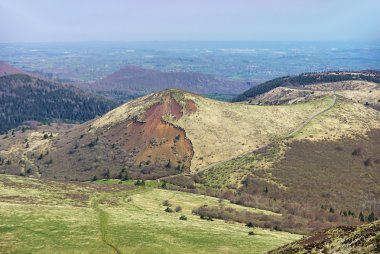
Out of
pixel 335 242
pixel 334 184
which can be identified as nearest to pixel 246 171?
pixel 334 184

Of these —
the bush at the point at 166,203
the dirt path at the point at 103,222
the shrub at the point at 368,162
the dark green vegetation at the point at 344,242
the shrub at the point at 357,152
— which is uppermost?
the dark green vegetation at the point at 344,242

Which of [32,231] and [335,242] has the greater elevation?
[335,242]

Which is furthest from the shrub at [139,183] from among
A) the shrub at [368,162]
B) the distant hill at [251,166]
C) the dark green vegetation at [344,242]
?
the dark green vegetation at [344,242]

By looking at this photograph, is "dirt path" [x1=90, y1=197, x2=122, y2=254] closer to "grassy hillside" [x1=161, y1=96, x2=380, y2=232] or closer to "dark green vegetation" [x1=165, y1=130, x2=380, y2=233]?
"dark green vegetation" [x1=165, y1=130, x2=380, y2=233]

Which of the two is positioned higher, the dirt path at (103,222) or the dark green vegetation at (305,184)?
the dirt path at (103,222)

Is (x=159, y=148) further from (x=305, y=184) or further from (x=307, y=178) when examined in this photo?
(x=305, y=184)

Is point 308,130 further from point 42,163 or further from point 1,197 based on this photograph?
point 1,197

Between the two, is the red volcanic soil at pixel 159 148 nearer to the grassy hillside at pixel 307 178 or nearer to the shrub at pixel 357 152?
the grassy hillside at pixel 307 178
